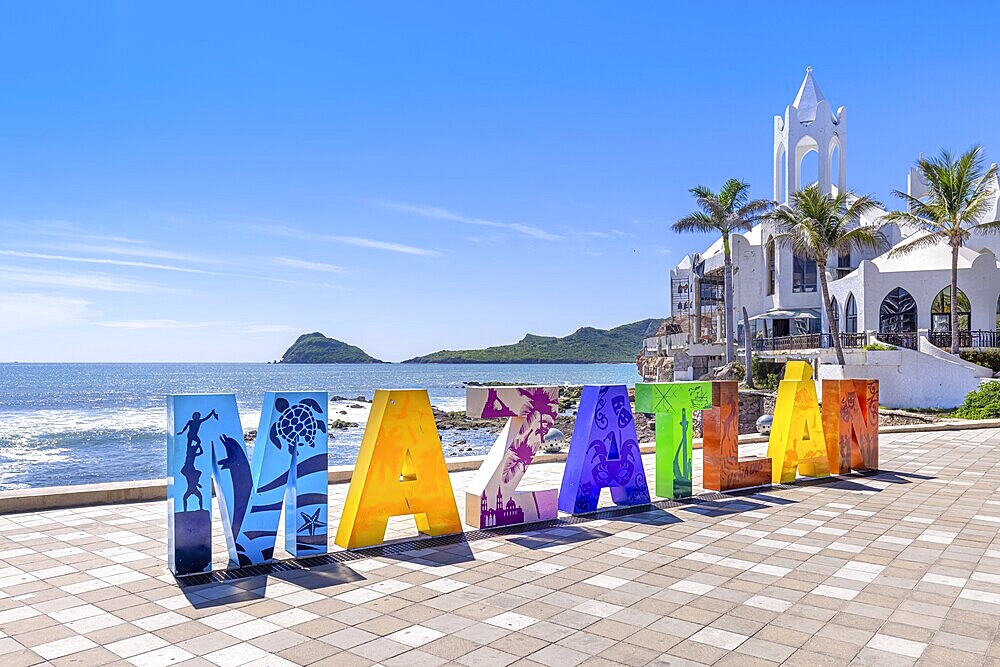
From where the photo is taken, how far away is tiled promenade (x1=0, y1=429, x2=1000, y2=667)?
216 inches

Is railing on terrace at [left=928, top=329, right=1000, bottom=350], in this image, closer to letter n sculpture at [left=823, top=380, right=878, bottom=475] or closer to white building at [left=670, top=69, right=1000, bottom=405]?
white building at [left=670, top=69, right=1000, bottom=405]

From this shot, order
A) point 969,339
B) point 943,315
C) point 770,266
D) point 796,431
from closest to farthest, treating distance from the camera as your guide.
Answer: point 796,431 → point 969,339 → point 943,315 → point 770,266

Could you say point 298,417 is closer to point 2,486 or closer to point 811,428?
point 811,428

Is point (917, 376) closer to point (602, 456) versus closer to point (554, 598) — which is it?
point (602, 456)

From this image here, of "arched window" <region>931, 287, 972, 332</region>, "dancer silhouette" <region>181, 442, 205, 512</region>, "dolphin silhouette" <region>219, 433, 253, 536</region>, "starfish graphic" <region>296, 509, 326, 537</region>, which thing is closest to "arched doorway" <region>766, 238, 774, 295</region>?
"arched window" <region>931, 287, 972, 332</region>

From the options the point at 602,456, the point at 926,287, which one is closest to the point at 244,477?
the point at 602,456

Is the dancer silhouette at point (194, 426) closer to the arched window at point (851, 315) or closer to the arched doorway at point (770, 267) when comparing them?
the arched window at point (851, 315)

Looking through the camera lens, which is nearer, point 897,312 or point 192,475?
point 192,475

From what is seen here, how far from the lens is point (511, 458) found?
31.2 ft

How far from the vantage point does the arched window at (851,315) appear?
43.0 meters

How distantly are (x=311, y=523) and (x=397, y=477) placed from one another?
1.04 metres

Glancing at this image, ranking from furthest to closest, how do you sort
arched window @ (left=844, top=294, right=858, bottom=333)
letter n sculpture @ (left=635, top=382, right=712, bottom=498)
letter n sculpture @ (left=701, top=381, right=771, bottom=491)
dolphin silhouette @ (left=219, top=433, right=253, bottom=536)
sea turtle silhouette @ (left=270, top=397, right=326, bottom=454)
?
1. arched window @ (left=844, top=294, right=858, bottom=333)
2. letter n sculpture @ (left=701, top=381, right=771, bottom=491)
3. letter n sculpture @ (left=635, top=382, right=712, bottom=498)
4. sea turtle silhouette @ (left=270, top=397, right=326, bottom=454)
5. dolphin silhouette @ (left=219, top=433, right=253, bottom=536)

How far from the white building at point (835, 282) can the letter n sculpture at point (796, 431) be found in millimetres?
19810

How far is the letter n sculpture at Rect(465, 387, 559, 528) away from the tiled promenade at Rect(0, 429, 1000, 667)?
A: 1.63 feet
